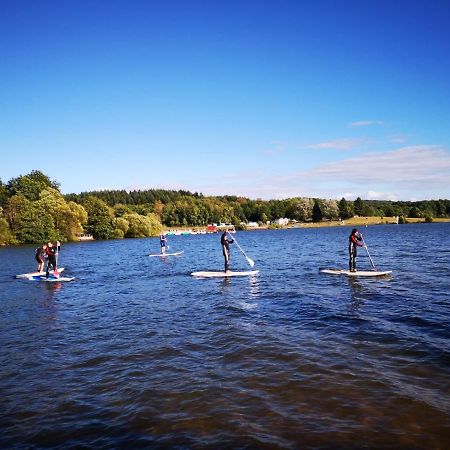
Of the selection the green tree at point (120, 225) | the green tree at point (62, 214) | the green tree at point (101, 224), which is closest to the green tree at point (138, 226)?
the green tree at point (120, 225)

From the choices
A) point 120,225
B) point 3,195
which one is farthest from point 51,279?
point 3,195

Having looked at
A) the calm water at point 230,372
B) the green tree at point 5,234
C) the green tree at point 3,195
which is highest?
the green tree at point 3,195

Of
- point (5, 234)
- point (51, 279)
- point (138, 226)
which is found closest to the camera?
point (51, 279)

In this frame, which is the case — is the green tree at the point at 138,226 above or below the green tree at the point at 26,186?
below

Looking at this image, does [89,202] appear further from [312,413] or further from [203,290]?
[312,413]

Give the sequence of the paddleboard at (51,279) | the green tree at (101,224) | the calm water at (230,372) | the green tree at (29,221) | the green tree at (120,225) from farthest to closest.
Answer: the green tree at (120,225) < the green tree at (101,224) < the green tree at (29,221) < the paddleboard at (51,279) < the calm water at (230,372)

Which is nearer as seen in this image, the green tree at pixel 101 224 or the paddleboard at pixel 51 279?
the paddleboard at pixel 51 279

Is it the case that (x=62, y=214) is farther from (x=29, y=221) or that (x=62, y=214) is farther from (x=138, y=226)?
(x=138, y=226)

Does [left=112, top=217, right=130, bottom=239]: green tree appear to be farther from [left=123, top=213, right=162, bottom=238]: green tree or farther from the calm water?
the calm water

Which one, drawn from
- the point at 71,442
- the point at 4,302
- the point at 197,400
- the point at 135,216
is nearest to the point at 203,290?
the point at 4,302

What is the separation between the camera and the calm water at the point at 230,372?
8.17 m

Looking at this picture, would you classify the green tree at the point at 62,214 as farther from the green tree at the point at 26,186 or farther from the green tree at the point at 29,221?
the green tree at the point at 26,186

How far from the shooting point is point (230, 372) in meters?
11.3

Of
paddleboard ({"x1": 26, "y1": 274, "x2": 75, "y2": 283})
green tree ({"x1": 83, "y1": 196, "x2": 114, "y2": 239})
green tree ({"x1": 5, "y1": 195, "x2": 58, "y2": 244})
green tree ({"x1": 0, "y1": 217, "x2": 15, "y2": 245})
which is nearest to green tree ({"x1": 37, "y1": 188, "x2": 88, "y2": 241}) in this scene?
green tree ({"x1": 5, "y1": 195, "x2": 58, "y2": 244})
